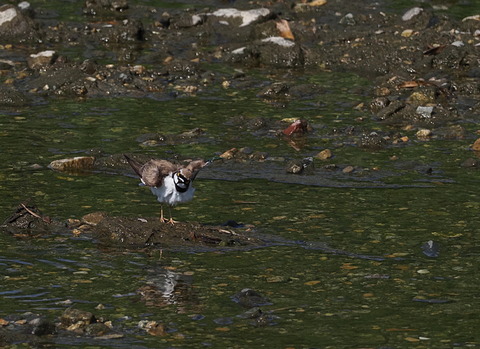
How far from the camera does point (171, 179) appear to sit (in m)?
11.5

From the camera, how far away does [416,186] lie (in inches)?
540

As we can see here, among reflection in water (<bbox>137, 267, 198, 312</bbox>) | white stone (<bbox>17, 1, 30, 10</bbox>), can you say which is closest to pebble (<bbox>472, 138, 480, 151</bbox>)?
reflection in water (<bbox>137, 267, 198, 312</bbox>)

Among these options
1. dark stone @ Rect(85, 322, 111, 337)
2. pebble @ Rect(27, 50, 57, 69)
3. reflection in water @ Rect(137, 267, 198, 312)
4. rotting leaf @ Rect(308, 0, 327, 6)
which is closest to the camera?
dark stone @ Rect(85, 322, 111, 337)

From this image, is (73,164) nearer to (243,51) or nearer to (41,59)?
(41,59)

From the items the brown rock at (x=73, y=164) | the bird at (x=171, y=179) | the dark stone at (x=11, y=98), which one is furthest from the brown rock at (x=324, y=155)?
the dark stone at (x=11, y=98)

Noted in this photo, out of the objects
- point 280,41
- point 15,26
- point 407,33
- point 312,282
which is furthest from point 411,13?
point 312,282

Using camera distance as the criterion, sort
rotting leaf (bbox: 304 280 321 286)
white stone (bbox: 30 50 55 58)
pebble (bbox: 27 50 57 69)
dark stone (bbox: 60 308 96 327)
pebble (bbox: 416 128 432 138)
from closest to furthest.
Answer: dark stone (bbox: 60 308 96 327) < rotting leaf (bbox: 304 280 321 286) < pebble (bbox: 416 128 432 138) < pebble (bbox: 27 50 57 69) < white stone (bbox: 30 50 55 58)

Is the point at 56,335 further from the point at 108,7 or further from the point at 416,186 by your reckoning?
the point at 108,7

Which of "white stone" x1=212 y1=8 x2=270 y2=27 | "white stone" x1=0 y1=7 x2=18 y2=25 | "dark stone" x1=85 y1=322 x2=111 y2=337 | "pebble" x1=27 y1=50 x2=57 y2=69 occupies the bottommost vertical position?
"dark stone" x1=85 y1=322 x2=111 y2=337

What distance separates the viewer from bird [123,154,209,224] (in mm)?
11367

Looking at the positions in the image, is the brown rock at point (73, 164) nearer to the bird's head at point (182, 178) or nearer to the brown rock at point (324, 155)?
the brown rock at point (324, 155)

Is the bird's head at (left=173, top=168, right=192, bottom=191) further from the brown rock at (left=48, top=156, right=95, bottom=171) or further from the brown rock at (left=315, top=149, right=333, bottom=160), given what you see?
the brown rock at (left=315, top=149, right=333, bottom=160)

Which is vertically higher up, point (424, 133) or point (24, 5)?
point (24, 5)

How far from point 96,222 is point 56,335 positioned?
3150 mm
